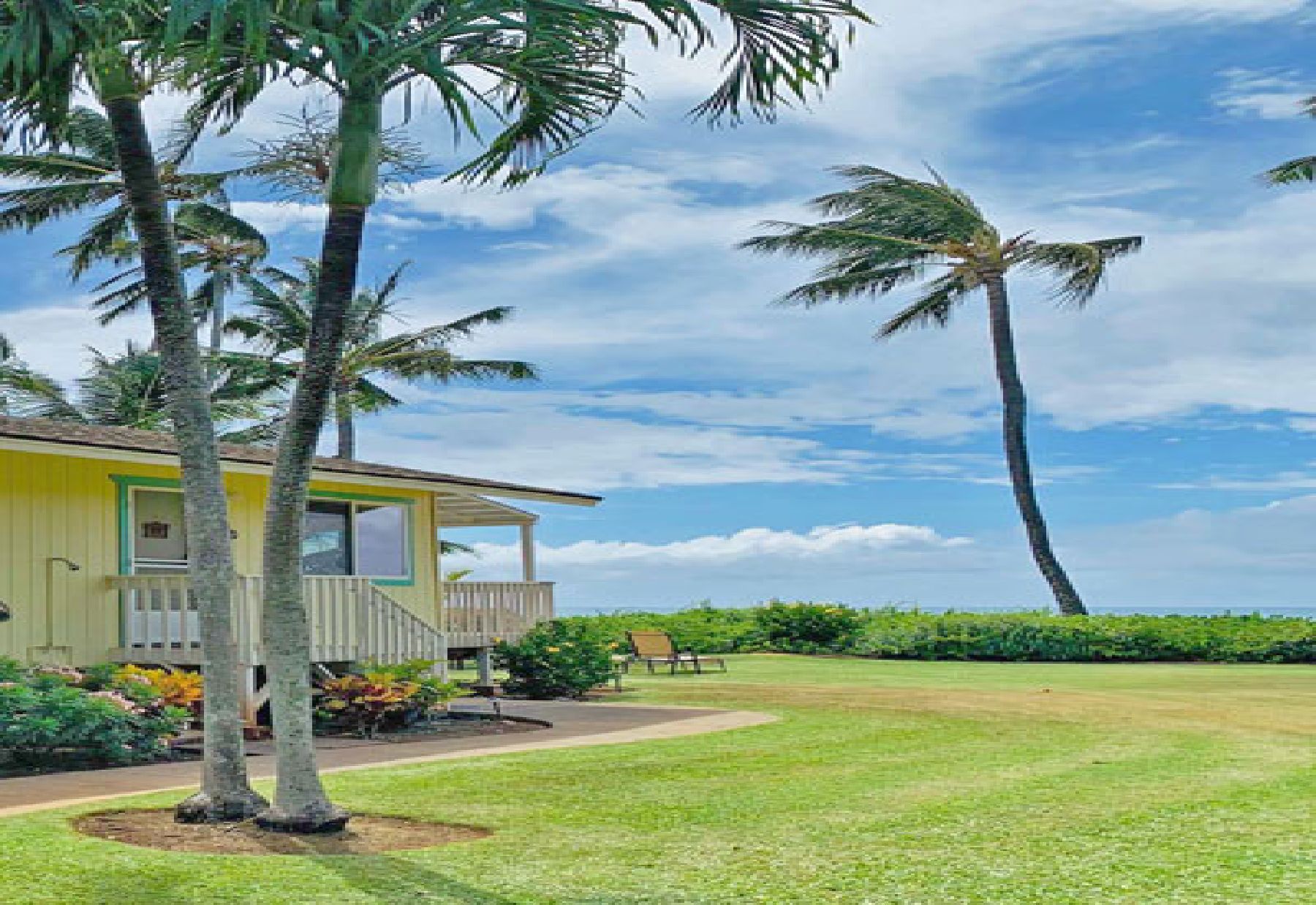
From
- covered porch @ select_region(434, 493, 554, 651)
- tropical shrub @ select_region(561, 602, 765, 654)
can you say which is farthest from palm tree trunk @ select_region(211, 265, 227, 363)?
covered porch @ select_region(434, 493, 554, 651)

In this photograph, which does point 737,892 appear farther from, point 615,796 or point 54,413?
point 54,413

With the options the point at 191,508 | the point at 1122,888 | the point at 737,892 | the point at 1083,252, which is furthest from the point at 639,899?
the point at 1083,252

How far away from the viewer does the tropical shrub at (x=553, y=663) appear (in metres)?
20.7

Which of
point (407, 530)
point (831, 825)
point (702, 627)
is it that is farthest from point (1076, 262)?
point (831, 825)

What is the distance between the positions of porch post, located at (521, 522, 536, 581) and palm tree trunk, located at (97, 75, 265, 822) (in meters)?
14.0

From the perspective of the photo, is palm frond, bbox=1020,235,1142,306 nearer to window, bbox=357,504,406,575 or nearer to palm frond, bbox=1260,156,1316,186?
palm frond, bbox=1260,156,1316,186

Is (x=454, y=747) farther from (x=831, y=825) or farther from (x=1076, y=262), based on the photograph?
(x=1076, y=262)

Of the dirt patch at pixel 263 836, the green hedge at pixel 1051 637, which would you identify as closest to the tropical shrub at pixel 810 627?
the green hedge at pixel 1051 637

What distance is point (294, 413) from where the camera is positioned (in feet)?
28.7

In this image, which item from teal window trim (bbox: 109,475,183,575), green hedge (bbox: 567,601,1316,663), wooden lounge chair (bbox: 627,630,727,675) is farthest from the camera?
green hedge (bbox: 567,601,1316,663)

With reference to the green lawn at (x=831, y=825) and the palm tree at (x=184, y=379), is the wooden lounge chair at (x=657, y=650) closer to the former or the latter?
the green lawn at (x=831, y=825)

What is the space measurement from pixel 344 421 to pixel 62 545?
69.5 feet

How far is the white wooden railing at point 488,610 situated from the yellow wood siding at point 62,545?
514cm

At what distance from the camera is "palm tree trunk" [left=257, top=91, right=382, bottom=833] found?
868cm
